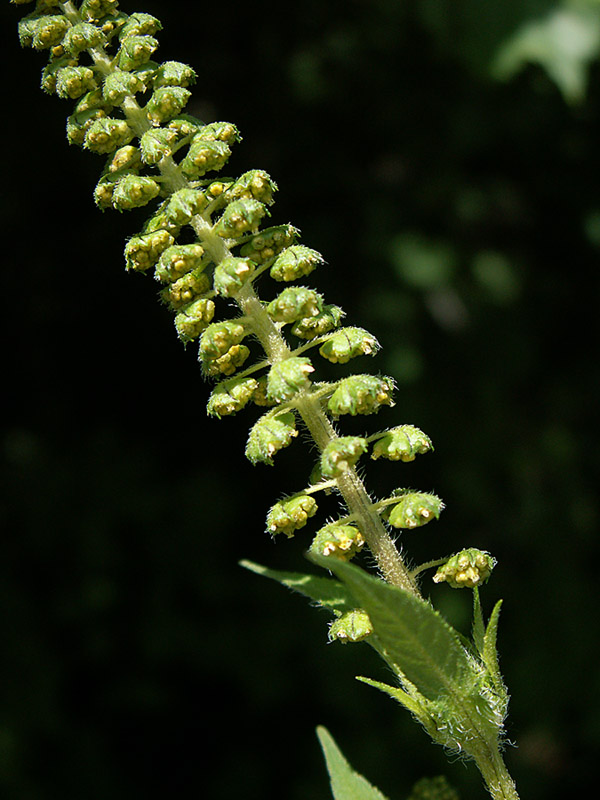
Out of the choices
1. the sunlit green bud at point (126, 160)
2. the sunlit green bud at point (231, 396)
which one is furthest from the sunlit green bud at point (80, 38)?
the sunlit green bud at point (231, 396)

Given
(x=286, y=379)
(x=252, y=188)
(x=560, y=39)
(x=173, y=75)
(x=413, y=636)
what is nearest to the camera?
(x=413, y=636)

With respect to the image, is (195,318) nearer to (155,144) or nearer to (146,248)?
(146,248)

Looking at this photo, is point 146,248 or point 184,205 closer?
point 184,205

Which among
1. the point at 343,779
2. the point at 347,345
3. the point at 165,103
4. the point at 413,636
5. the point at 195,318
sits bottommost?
the point at 343,779

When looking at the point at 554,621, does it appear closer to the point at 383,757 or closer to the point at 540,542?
the point at 540,542

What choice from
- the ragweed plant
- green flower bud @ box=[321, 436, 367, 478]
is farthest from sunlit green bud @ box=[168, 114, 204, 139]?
green flower bud @ box=[321, 436, 367, 478]

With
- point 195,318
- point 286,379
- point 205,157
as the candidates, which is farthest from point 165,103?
point 286,379
